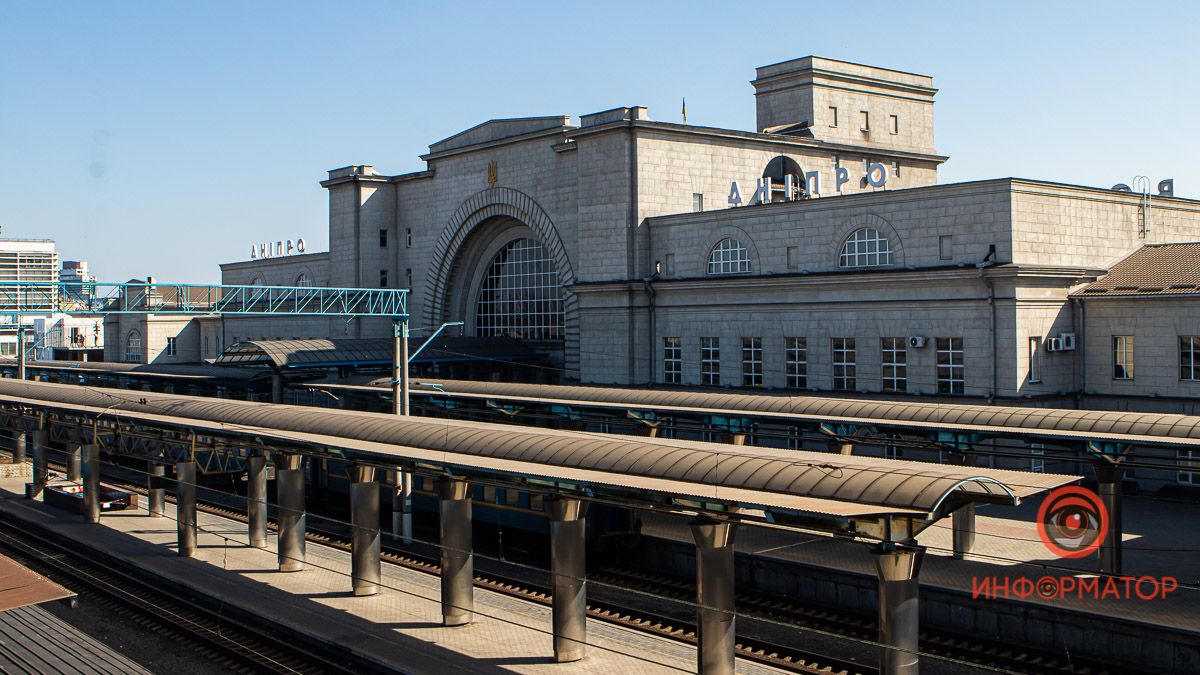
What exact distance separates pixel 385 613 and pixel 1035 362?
2174cm

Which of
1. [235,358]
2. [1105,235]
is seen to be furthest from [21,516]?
[1105,235]

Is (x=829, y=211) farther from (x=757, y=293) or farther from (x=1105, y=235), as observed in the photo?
(x=1105, y=235)

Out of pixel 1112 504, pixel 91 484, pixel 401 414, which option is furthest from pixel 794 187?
pixel 91 484

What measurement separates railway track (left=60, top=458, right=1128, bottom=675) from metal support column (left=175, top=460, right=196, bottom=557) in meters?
5.01

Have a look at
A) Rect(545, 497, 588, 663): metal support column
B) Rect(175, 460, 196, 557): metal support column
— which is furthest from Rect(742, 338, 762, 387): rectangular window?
Rect(545, 497, 588, 663): metal support column

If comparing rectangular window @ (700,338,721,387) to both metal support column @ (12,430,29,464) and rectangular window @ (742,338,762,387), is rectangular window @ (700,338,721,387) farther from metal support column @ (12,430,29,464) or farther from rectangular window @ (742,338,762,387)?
metal support column @ (12,430,29,464)

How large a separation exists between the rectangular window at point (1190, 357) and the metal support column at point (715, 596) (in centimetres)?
2177

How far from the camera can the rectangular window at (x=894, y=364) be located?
35.8 meters

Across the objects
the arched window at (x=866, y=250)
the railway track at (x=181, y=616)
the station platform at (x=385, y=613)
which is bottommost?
the railway track at (x=181, y=616)

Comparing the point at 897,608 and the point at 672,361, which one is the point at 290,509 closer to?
the point at 897,608

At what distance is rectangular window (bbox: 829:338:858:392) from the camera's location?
37.4 meters

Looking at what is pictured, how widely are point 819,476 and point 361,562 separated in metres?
12.3

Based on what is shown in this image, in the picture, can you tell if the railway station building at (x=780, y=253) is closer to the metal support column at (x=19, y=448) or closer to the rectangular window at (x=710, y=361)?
the rectangular window at (x=710, y=361)

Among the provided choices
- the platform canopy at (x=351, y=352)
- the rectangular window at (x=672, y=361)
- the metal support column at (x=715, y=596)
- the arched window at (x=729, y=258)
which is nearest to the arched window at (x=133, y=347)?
the platform canopy at (x=351, y=352)
